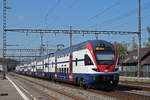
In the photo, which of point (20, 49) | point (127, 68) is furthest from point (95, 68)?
point (20, 49)

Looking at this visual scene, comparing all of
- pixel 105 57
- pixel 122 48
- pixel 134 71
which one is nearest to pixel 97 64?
pixel 105 57

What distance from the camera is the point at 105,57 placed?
61.2 ft

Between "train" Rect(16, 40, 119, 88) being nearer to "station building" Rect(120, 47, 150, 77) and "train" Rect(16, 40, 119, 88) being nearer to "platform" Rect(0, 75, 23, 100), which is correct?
"platform" Rect(0, 75, 23, 100)

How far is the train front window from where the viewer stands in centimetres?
1844

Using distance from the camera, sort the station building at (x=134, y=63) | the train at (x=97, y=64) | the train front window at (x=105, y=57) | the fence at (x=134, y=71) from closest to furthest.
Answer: the train at (x=97, y=64) < the train front window at (x=105, y=57) < the fence at (x=134, y=71) < the station building at (x=134, y=63)

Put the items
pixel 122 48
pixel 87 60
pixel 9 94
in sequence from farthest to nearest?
pixel 122 48 → pixel 87 60 → pixel 9 94

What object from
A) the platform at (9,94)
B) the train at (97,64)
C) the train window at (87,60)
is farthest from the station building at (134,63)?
the platform at (9,94)

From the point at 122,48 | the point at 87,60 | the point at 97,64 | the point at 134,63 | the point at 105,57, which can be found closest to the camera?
the point at 97,64

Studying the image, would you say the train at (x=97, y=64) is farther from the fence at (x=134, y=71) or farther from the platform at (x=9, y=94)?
the fence at (x=134, y=71)

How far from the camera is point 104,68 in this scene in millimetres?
18328

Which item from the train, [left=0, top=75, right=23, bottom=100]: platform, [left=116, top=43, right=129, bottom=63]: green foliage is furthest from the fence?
[left=116, top=43, right=129, bottom=63]: green foliage

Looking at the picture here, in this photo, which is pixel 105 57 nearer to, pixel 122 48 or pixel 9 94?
pixel 9 94

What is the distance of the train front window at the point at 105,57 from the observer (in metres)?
18.4

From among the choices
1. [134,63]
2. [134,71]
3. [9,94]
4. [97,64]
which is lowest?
[9,94]
